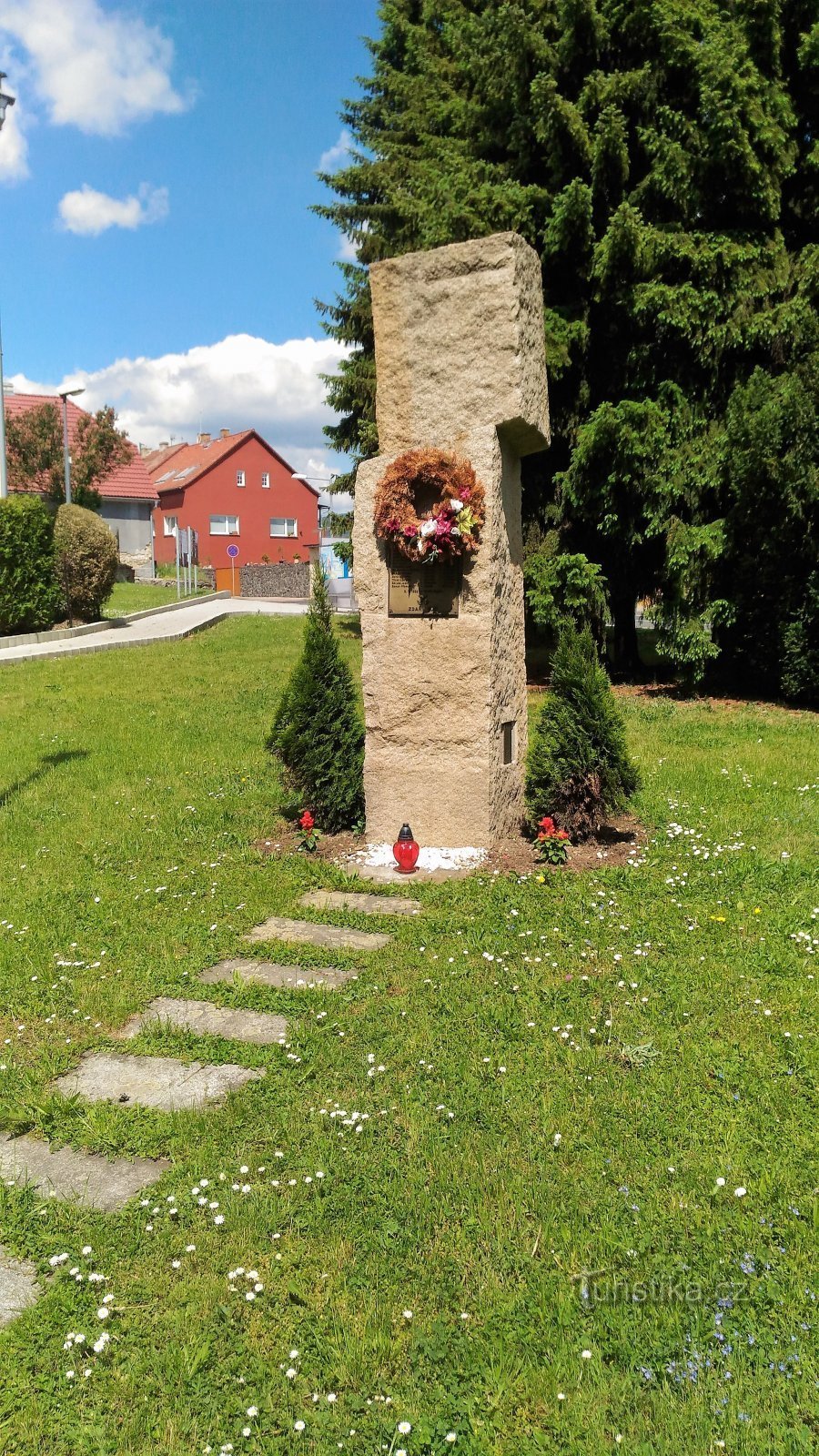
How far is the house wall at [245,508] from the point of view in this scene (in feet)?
145

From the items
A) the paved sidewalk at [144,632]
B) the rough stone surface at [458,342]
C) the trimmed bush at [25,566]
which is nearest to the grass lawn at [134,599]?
the paved sidewalk at [144,632]

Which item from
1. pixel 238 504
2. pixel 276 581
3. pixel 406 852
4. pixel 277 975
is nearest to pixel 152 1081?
pixel 277 975

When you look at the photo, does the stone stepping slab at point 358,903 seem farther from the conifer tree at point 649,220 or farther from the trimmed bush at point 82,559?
the trimmed bush at point 82,559

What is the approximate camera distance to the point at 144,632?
17781mm

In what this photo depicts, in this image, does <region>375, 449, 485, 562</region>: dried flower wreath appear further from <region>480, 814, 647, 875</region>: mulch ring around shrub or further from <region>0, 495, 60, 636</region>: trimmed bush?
<region>0, 495, 60, 636</region>: trimmed bush

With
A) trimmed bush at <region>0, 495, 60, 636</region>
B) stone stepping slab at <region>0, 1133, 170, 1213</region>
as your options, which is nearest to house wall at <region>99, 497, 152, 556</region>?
trimmed bush at <region>0, 495, 60, 636</region>

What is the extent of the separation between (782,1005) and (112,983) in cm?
296

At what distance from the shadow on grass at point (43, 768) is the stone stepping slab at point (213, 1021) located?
371cm

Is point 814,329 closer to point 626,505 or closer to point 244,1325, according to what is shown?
point 626,505

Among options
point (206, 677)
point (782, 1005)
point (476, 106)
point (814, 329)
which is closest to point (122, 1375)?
point (782, 1005)

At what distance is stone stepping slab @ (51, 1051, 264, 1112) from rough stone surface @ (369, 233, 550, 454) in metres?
4.03

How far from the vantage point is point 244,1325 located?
2.33m

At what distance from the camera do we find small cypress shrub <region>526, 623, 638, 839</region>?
19.2ft

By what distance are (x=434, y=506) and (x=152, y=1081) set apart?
363 cm
